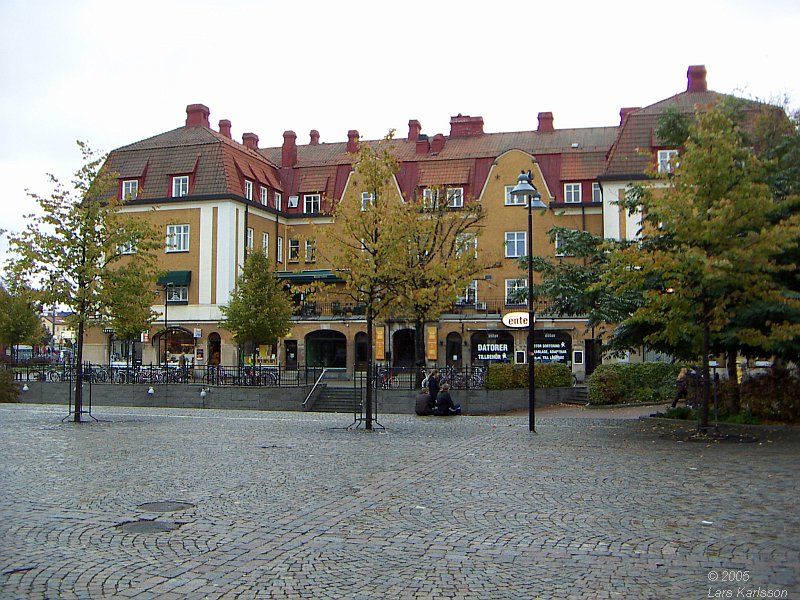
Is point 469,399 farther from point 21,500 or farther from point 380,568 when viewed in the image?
point 380,568

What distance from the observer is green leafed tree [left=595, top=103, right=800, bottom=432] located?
16.5 m

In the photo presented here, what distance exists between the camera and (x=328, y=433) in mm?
19250

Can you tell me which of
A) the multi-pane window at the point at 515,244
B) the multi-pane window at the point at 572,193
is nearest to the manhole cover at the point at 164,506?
the multi-pane window at the point at 515,244

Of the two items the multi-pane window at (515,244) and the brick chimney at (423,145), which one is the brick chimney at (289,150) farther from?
the multi-pane window at (515,244)

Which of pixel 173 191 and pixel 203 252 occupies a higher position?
Answer: pixel 173 191

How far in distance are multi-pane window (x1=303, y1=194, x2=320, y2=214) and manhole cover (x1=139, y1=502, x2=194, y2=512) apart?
47.7 meters

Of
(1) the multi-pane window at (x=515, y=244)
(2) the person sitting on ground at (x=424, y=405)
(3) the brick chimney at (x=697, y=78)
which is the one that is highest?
(3) the brick chimney at (x=697, y=78)

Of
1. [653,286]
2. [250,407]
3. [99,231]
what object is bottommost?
[250,407]

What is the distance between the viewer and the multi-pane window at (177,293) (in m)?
51.3

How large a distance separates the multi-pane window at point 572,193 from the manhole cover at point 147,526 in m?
44.9

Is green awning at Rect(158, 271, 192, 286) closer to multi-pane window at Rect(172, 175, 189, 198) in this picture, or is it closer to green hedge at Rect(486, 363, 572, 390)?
multi-pane window at Rect(172, 175, 189, 198)

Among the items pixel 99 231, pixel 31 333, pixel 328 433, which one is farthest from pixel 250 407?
pixel 31 333

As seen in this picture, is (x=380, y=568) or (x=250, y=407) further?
(x=250, y=407)

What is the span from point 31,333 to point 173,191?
43.3 feet
